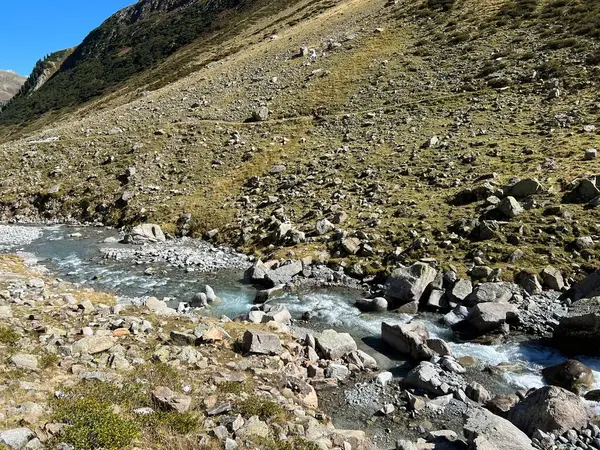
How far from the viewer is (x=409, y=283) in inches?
665

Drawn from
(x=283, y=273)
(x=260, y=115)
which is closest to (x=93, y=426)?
(x=283, y=273)

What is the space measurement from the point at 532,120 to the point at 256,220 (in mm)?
20844

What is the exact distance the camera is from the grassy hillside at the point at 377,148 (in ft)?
68.0

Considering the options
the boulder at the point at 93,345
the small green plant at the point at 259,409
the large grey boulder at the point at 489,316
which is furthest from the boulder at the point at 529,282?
the boulder at the point at 93,345

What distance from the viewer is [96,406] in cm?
776

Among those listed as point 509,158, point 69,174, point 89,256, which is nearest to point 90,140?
point 69,174

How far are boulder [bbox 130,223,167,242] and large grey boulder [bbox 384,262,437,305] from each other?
16846mm

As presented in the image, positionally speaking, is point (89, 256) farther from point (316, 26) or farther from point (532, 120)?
point (316, 26)

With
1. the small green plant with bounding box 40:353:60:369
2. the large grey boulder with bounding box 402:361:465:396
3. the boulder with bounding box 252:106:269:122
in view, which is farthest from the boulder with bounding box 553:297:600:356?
the boulder with bounding box 252:106:269:122

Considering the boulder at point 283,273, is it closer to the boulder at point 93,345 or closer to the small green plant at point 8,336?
the boulder at point 93,345

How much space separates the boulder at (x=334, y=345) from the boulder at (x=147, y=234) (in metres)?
18.0

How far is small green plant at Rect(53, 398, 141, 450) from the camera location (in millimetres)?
6871

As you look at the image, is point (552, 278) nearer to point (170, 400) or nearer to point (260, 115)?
point (170, 400)

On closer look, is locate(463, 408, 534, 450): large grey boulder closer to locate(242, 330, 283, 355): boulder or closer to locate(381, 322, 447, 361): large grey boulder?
locate(381, 322, 447, 361): large grey boulder
